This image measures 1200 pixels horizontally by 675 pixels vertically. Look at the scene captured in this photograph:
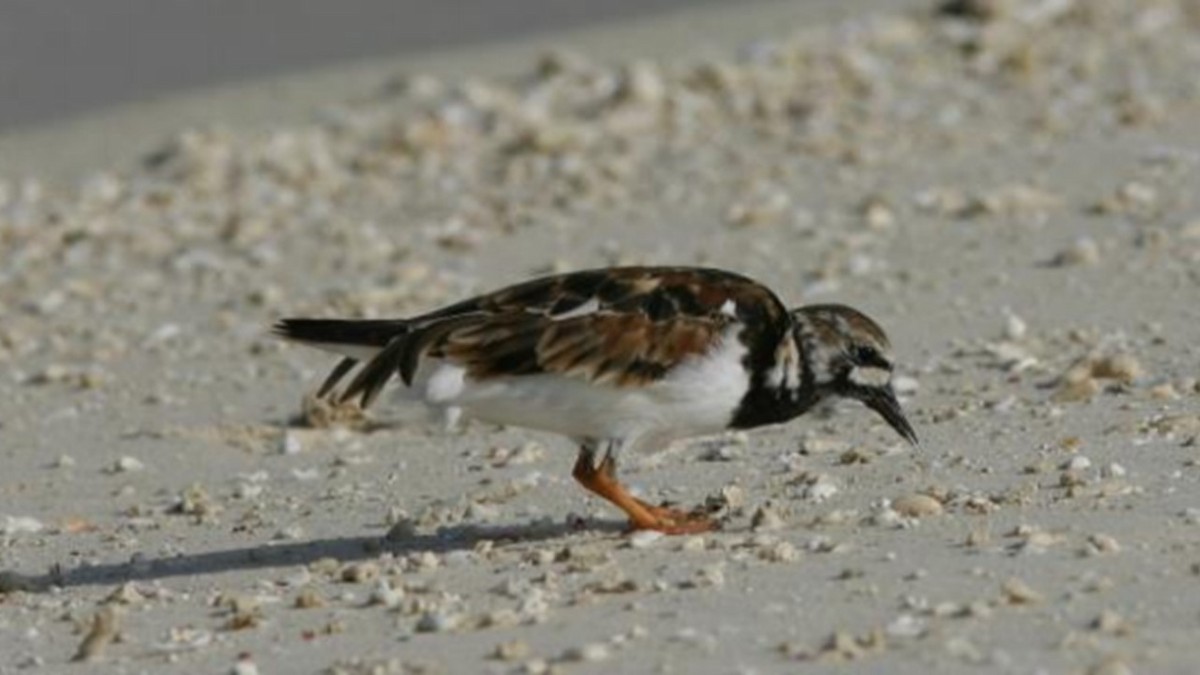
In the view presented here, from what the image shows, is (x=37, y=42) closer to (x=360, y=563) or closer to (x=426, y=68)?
(x=426, y=68)

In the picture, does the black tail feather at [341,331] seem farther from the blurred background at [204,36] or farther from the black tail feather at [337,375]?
the blurred background at [204,36]

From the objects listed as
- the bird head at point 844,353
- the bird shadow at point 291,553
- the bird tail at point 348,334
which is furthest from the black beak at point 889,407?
the bird tail at point 348,334

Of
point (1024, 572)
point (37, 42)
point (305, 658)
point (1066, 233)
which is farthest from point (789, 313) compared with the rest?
point (37, 42)

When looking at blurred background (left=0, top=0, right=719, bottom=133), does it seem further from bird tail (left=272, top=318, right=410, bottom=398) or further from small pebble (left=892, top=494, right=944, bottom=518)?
small pebble (left=892, top=494, right=944, bottom=518)

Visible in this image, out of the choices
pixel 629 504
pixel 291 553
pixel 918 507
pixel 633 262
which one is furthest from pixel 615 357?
pixel 633 262

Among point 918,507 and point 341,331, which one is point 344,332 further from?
point 918,507

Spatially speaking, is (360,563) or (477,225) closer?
(360,563)
